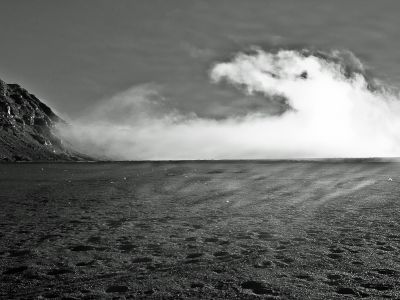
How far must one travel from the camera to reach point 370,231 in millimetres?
13891

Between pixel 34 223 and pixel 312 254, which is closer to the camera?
pixel 312 254

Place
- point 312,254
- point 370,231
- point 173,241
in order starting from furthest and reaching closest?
point 370,231
point 173,241
point 312,254

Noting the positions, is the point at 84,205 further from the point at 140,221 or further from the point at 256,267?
the point at 256,267

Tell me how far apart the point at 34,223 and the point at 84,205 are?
5.94m

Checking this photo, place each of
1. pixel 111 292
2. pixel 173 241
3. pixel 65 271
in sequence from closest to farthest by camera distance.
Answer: pixel 111 292 → pixel 65 271 → pixel 173 241

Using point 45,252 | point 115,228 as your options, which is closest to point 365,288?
point 45,252

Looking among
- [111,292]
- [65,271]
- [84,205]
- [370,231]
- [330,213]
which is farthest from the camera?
[84,205]

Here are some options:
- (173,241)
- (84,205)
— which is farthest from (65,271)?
(84,205)

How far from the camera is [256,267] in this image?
938cm

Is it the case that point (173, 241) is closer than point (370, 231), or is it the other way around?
point (173, 241)

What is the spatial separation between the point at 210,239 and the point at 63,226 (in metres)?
6.49

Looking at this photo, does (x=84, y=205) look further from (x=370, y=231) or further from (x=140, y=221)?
(x=370, y=231)

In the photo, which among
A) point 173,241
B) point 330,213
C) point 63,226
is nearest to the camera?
point 173,241

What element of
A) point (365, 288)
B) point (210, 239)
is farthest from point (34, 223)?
point (365, 288)
